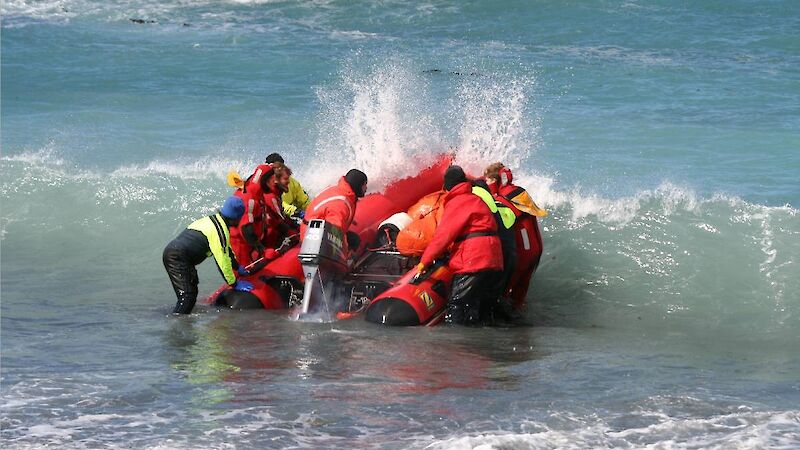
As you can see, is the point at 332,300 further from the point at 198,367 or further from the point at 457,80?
the point at 457,80

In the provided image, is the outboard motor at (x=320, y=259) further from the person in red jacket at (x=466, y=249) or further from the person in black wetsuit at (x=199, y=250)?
the person in red jacket at (x=466, y=249)

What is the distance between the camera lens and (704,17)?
2314 cm

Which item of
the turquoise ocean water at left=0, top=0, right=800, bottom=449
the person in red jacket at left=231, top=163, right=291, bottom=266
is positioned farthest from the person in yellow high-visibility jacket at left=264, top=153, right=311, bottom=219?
the turquoise ocean water at left=0, top=0, right=800, bottom=449

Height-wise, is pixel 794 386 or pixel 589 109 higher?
pixel 589 109

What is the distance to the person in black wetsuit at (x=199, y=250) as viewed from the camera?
9.92 meters

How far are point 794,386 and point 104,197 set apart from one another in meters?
9.65

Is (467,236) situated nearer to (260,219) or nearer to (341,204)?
(341,204)

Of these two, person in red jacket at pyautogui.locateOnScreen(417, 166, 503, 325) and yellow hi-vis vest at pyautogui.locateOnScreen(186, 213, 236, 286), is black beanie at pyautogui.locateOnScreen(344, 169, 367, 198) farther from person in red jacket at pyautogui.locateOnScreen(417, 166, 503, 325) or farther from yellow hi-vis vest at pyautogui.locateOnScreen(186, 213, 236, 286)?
yellow hi-vis vest at pyautogui.locateOnScreen(186, 213, 236, 286)

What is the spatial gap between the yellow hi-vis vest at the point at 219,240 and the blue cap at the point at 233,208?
0.21 feet

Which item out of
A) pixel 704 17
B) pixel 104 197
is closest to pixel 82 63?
pixel 104 197

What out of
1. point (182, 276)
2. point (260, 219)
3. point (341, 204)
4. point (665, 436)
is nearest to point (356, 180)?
point (341, 204)

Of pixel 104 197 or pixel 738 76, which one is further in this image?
pixel 738 76

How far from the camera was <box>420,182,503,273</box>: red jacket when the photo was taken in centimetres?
962

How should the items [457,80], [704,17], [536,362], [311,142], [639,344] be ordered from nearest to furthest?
[536,362] → [639,344] → [311,142] → [457,80] → [704,17]
